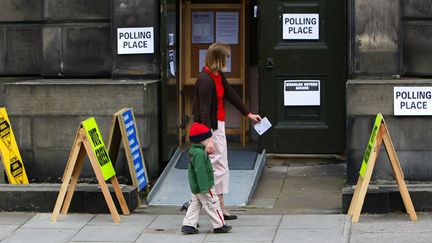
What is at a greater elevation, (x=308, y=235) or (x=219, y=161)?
(x=219, y=161)

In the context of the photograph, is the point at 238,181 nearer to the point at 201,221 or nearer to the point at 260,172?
the point at 260,172

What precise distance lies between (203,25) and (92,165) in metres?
4.26

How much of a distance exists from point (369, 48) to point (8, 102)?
4.44m

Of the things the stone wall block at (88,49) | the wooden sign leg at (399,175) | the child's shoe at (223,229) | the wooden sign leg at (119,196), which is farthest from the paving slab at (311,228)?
the stone wall block at (88,49)

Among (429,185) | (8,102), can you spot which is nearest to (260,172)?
(429,185)

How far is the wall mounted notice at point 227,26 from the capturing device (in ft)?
42.5

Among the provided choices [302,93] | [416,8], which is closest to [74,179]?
[302,93]

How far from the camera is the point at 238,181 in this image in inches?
427

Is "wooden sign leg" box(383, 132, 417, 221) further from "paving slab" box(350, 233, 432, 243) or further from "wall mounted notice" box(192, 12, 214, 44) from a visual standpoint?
"wall mounted notice" box(192, 12, 214, 44)

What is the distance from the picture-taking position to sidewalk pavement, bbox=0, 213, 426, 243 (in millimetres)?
8555

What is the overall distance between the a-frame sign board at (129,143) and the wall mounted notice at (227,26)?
310cm

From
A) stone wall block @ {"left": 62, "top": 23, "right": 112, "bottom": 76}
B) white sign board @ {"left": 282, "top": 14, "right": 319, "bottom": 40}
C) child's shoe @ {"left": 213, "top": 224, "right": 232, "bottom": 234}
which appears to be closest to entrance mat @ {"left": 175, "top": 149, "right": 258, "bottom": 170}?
stone wall block @ {"left": 62, "top": 23, "right": 112, "bottom": 76}

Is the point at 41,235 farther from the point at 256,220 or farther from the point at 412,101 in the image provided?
the point at 412,101

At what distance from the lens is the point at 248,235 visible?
342 inches
